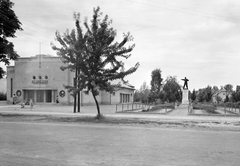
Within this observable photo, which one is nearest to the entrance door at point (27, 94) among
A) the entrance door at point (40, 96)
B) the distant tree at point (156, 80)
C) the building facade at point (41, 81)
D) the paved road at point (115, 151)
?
the building facade at point (41, 81)

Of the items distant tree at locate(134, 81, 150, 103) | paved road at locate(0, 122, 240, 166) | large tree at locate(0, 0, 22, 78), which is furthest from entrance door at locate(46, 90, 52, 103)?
distant tree at locate(134, 81, 150, 103)

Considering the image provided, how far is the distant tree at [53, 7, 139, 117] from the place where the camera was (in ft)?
59.0

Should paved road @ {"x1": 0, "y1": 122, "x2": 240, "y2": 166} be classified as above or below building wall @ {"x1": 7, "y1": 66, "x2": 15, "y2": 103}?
below

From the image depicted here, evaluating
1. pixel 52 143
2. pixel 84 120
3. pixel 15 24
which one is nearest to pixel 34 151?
pixel 52 143

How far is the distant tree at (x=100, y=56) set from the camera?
59.0ft

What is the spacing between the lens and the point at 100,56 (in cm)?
1831

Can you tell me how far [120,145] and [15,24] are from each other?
705 inches

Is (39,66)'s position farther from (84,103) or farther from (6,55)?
(6,55)

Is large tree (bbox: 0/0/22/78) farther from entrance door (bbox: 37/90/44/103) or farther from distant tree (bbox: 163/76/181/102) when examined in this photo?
distant tree (bbox: 163/76/181/102)

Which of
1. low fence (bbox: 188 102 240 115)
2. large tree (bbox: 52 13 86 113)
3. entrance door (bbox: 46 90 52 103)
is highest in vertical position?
large tree (bbox: 52 13 86 113)

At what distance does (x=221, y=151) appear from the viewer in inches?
316

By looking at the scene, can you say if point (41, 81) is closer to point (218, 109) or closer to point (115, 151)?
point (218, 109)

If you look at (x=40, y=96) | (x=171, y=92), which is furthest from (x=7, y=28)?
(x=171, y=92)

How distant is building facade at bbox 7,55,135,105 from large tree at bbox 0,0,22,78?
1953 cm
